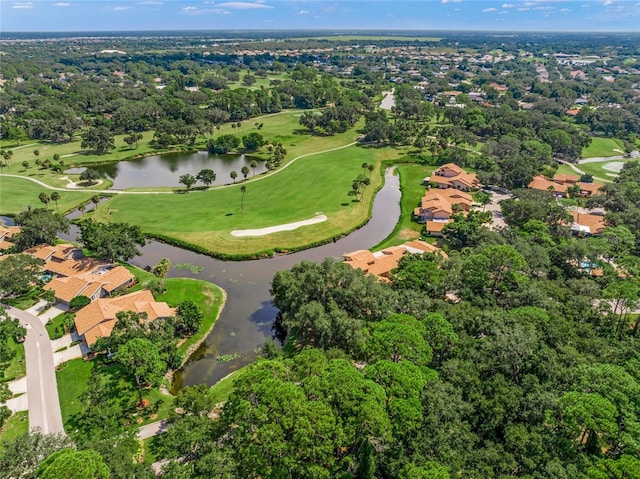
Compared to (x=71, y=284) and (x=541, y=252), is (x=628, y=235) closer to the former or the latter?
(x=541, y=252)

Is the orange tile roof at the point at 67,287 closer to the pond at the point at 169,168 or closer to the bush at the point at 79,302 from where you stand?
the bush at the point at 79,302

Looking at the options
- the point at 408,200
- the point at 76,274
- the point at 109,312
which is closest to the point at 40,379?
the point at 109,312

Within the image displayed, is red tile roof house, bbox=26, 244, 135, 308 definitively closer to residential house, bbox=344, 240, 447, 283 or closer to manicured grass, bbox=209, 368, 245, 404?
manicured grass, bbox=209, 368, 245, 404

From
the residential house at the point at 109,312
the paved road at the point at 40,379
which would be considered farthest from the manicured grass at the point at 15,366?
the residential house at the point at 109,312

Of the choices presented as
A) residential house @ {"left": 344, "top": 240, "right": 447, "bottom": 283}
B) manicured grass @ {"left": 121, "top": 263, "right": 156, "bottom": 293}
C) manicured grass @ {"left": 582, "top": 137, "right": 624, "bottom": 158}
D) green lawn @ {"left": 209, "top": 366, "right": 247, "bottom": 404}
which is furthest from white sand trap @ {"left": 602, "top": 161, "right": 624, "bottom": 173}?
manicured grass @ {"left": 121, "top": 263, "right": 156, "bottom": 293}

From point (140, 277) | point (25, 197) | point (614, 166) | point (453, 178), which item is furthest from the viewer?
point (614, 166)

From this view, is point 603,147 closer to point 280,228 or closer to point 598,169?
point 598,169
